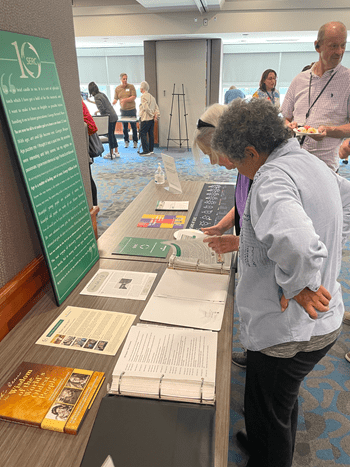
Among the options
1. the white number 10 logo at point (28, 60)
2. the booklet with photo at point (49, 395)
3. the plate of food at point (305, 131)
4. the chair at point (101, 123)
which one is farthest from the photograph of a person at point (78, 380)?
the chair at point (101, 123)

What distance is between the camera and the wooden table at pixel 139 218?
5.95 feet

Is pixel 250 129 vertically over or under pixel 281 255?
over

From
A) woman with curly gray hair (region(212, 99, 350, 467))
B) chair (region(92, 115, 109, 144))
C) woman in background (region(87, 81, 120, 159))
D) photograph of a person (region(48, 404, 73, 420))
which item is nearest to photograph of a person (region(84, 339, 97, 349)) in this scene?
photograph of a person (region(48, 404, 73, 420))

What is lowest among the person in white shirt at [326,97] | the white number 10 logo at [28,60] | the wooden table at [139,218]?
the wooden table at [139,218]

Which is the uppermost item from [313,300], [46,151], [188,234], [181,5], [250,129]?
[181,5]

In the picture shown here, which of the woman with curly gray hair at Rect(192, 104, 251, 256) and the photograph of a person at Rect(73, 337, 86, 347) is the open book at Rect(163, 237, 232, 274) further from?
the photograph of a person at Rect(73, 337, 86, 347)

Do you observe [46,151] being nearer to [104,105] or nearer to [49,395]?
[49,395]

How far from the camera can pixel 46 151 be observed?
126 cm

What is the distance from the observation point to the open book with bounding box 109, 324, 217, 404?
916 mm

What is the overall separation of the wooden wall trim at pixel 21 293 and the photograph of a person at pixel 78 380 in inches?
13.8

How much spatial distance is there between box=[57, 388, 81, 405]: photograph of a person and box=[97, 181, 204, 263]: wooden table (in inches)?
A: 31.2

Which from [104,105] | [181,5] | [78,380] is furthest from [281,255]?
[181,5]

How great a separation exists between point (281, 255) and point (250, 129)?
375 millimetres

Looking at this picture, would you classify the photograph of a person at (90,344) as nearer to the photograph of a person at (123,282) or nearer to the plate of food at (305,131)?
the photograph of a person at (123,282)
